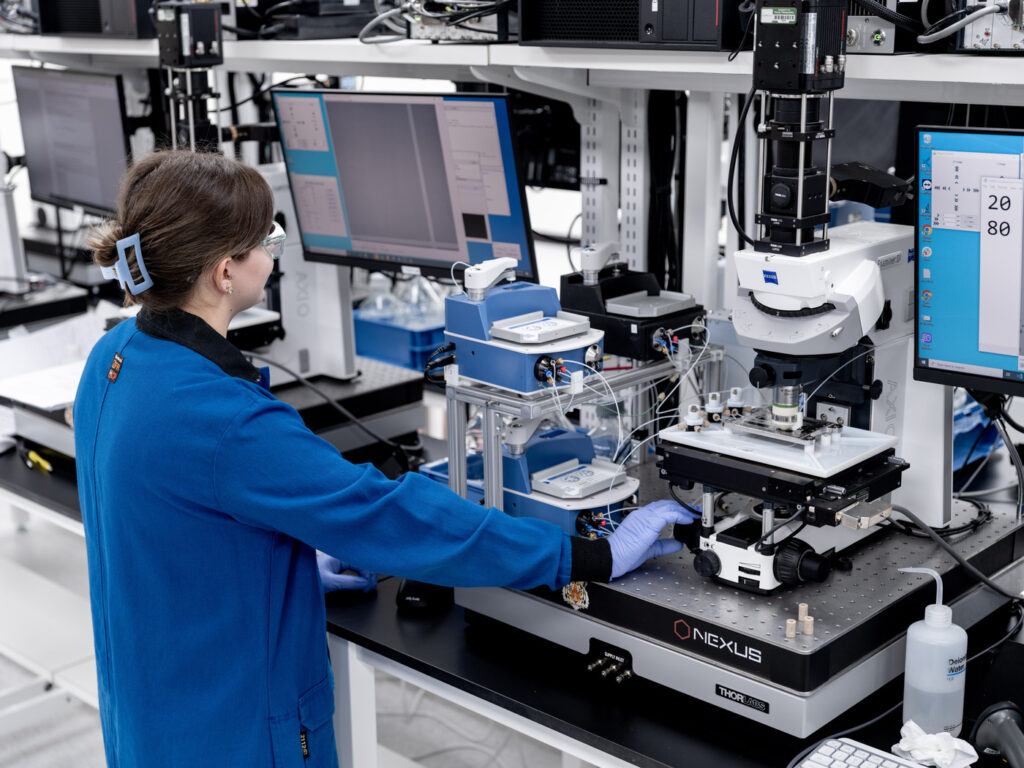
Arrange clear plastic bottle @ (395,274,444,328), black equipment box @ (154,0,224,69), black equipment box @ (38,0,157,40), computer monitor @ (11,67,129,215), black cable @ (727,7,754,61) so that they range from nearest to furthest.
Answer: black cable @ (727,7,754,61)
black equipment box @ (154,0,224,69)
black equipment box @ (38,0,157,40)
computer monitor @ (11,67,129,215)
clear plastic bottle @ (395,274,444,328)

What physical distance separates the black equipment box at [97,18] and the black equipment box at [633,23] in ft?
3.96

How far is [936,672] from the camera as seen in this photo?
4.61 ft

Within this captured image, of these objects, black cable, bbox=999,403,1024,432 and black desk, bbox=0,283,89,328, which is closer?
black cable, bbox=999,403,1024,432

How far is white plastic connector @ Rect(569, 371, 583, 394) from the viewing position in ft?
5.36

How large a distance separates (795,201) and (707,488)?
39 cm

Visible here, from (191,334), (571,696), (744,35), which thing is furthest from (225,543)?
(744,35)

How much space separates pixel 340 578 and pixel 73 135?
1.82m

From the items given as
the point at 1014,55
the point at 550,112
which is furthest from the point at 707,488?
the point at 550,112

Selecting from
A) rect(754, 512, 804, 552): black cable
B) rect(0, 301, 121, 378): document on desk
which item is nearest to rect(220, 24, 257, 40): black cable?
rect(0, 301, 121, 378): document on desk

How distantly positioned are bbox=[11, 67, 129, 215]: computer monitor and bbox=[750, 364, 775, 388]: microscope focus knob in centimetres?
195

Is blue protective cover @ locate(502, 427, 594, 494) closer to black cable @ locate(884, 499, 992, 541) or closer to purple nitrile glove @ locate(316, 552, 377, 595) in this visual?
purple nitrile glove @ locate(316, 552, 377, 595)

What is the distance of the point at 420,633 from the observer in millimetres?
1762

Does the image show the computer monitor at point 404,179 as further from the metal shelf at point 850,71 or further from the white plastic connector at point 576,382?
the white plastic connector at point 576,382

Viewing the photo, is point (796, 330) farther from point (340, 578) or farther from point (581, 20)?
point (340, 578)
